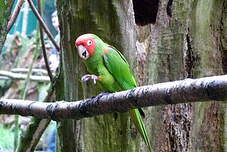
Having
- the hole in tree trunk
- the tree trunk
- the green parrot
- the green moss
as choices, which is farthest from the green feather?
the green moss

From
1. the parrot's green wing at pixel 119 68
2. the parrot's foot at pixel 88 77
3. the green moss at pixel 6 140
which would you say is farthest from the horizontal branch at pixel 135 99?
the green moss at pixel 6 140

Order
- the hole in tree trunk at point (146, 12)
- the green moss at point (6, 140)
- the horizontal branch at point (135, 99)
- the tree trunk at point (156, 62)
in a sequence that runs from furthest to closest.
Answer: the green moss at point (6, 140) < the hole in tree trunk at point (146, 12) < the tree trunk at point (156, 62) < the horizontal branch at point (135, 99)

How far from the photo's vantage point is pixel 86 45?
4.85 ft

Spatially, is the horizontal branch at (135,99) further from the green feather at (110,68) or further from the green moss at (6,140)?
the green moss at (6,140)

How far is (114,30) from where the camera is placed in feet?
5.26

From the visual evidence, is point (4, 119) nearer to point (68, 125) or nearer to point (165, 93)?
point (68, 125)

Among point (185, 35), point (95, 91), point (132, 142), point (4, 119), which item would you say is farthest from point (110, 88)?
point (4, 119)

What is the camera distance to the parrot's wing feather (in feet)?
5.00

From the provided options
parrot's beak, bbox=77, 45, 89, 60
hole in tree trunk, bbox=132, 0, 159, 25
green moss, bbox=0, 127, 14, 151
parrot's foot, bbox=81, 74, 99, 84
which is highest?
hole in tree trunk, bbox=132, 0, 159, 25

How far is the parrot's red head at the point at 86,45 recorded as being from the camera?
146 cm

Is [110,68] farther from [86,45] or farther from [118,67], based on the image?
[86,45]

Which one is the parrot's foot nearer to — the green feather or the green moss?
the green feather

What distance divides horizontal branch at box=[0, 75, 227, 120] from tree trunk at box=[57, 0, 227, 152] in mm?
332

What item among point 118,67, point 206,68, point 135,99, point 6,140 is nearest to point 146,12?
point 206,68
